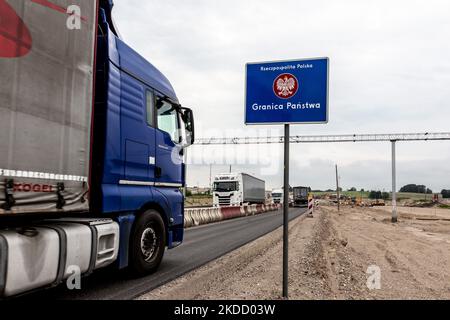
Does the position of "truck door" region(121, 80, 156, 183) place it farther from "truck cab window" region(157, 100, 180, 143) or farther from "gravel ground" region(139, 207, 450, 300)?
"gravel ground" region(139, 207, 450, 300)

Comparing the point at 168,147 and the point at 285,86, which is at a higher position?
the point at 285,86

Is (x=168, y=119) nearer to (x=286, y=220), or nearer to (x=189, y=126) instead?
(x=189, y=126)

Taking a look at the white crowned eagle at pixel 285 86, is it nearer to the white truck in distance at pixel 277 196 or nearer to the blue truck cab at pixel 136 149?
the blue truck cab at pixel 136 149

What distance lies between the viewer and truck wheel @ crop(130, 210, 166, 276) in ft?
21.6

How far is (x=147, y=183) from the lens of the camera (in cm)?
707

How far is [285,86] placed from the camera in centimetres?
549

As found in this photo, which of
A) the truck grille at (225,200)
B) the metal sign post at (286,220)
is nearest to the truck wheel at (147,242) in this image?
the metal sign post at (286,220)

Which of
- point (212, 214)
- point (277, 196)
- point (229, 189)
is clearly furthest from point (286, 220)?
point (277, 196)

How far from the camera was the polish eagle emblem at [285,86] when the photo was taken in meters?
5.45

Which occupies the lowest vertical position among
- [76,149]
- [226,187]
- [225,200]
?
[225,200]

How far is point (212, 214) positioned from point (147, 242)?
58.5 feet
